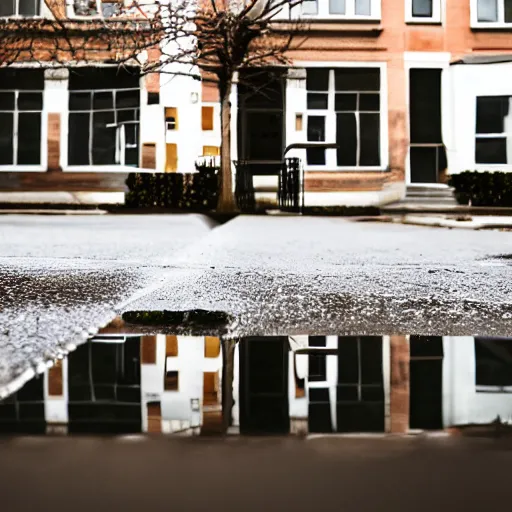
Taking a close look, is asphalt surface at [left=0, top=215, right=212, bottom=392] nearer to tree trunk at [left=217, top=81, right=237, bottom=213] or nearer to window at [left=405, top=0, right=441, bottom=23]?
tree trunk at [left=217, top=81, right=237, bottom=213]

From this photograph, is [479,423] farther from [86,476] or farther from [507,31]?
[507,31]

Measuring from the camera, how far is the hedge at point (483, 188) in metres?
21.6

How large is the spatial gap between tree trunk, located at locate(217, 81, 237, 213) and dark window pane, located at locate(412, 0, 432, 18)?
7174mm

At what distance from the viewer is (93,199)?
2380cm

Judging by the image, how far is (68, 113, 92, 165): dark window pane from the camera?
934 inches

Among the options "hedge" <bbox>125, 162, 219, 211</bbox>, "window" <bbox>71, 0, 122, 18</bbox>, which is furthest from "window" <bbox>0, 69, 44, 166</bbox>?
"hedge" <bbox>125, 162, 219, 211</bbox>

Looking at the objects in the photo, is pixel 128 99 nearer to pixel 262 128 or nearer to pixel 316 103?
pixel 262 128

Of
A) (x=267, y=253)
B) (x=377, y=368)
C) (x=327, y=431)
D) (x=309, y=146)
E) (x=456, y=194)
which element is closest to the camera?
(x=327, y=431)

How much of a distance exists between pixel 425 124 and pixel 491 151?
74.5 inches

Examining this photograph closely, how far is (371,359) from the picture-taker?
8.41 feet

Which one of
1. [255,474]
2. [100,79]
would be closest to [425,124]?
[100,79]

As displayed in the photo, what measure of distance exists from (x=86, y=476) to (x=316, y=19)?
75.2 feet

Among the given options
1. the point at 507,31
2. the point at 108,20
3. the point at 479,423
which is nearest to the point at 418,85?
the point at 507,31

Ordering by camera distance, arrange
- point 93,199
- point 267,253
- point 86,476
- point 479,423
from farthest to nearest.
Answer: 1. point 93,199
2. point 267,253
3. point 479,423
4. point 86,476
